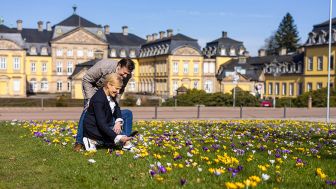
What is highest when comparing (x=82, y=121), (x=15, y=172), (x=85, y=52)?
(x=85, y=52)

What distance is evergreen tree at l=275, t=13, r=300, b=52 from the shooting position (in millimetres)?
112000

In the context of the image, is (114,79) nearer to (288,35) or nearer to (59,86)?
(59,86)

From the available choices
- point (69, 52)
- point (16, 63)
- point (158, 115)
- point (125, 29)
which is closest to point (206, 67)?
point (125, 29)

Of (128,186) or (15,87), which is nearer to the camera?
(128,186)

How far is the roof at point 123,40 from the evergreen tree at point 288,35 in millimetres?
31854

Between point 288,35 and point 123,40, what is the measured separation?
38.0 m

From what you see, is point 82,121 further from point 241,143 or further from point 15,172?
point 241,143

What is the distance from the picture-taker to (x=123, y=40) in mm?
97812

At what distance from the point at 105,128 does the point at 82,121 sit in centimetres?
86

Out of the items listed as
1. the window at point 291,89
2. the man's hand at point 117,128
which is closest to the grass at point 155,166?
the man's hand at point 117,128

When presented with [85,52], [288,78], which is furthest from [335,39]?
[85,52]

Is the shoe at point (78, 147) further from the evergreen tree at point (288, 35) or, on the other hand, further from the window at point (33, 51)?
the evergreen tree at point (288, 35)

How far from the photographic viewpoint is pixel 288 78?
2904 inches

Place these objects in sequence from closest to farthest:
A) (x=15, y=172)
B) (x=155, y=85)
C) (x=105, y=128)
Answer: (x=15, y=172) < (x=105, y=128) < (x=155, y=85)
